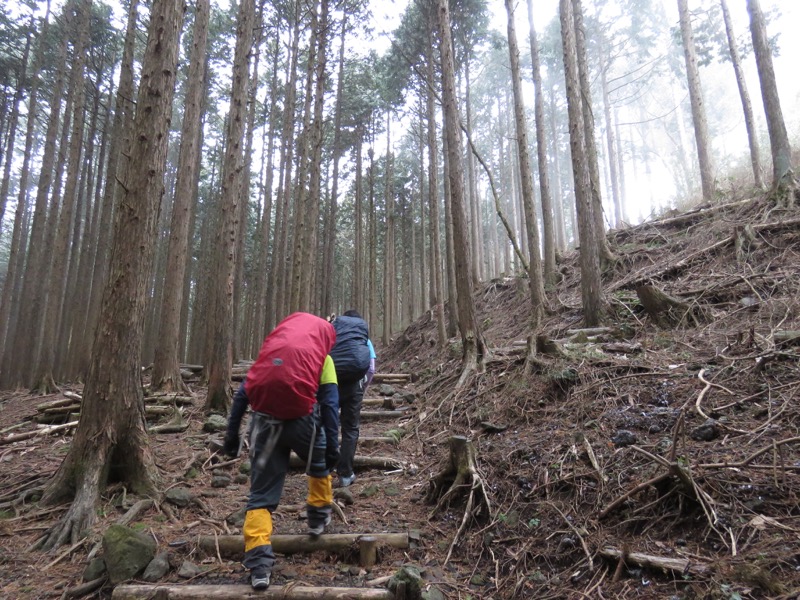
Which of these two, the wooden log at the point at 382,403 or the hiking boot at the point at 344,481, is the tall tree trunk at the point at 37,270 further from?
the hiking boot at the point at 344,481

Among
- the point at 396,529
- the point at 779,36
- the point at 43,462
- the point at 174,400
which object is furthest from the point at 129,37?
the point at 779,36

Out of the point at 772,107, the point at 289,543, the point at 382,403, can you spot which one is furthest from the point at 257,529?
the point at 772,107

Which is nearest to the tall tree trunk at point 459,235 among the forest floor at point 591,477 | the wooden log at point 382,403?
the forest floor at point 591,477

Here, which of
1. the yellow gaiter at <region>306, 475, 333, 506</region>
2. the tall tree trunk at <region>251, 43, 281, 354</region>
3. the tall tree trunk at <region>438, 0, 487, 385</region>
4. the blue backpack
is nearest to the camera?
the yellow gaiter at <region>306, 475, 333, 506</region>

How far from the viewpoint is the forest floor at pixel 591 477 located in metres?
2.53

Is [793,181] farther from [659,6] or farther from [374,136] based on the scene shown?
[659,6]

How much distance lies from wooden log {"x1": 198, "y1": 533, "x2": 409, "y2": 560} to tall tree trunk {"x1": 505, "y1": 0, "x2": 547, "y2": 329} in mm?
6923

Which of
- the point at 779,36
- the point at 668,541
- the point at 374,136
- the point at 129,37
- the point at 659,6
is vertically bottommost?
the point at 668,541

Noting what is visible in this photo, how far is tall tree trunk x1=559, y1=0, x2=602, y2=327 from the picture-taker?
25.3ft

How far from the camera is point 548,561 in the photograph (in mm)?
2900

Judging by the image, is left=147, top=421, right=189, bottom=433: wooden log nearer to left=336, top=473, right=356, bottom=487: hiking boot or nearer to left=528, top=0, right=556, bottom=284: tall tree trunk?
left=336, top=473, right=356, bottom=487: hiking boot

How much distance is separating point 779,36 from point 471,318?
16.5 m

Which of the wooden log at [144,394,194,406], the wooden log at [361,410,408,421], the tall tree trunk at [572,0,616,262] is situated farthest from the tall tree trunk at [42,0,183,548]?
the tall tree trunk at [572,0,616,262]

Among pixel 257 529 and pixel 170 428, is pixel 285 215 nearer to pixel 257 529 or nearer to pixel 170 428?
pixel 170 428
